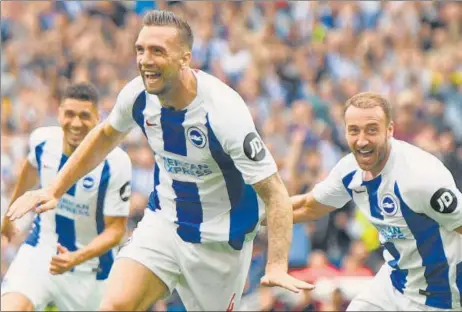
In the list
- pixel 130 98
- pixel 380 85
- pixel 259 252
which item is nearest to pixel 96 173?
pixel 130 98

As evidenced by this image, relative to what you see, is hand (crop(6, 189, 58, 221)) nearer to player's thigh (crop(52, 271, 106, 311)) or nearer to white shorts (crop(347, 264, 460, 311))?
player's thigh (crop(52, 271, 106, 311))

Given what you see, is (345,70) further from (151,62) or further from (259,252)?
(151,62)

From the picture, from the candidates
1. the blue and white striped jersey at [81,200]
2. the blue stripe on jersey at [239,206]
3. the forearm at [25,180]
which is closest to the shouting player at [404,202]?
the blue stripe on jersey at [239,206]

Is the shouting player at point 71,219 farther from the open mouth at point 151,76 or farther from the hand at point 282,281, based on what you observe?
the hand at point 282,281

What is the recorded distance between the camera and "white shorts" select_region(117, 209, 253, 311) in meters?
7.69

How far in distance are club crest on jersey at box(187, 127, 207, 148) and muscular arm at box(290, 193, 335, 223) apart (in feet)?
4.99

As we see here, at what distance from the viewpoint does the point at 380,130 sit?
819 centimetres

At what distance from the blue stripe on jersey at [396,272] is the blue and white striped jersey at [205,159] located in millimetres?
1052

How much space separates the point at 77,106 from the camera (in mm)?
9570

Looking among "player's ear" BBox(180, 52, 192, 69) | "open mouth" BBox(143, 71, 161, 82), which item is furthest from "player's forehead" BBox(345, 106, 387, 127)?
"open mouth" BBox(143, 71, 161, 82)

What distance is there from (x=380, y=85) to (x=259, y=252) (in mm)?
3728

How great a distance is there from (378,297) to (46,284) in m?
2.60

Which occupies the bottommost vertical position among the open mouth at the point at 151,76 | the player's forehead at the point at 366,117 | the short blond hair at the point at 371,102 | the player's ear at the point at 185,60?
the player's forehead at the point at 366,117

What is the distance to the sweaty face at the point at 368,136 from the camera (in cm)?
814
